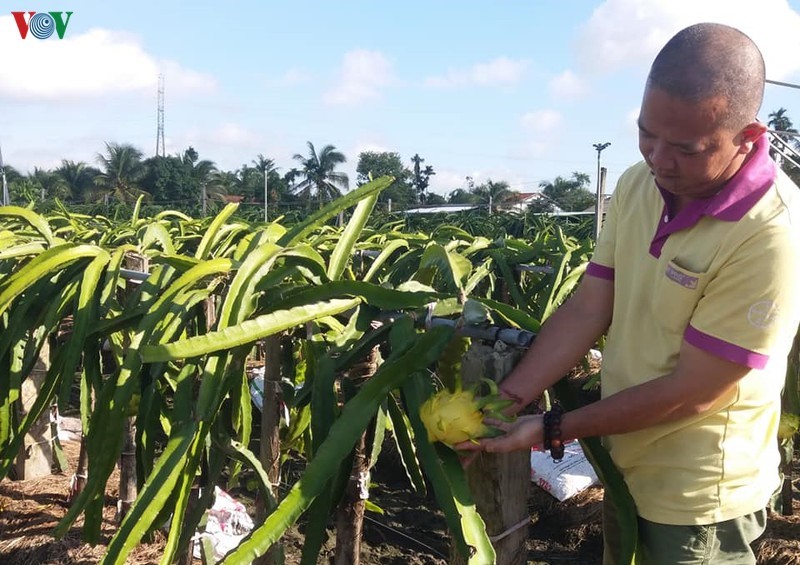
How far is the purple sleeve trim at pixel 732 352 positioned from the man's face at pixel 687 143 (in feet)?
0.72

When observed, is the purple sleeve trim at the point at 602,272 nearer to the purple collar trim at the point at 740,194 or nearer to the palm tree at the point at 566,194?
the purple collar trim at the point at 740,194

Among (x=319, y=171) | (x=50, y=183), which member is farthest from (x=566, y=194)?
(x=50, y=183)

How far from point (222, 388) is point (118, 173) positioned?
29307 millimetres

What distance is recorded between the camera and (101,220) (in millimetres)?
5660

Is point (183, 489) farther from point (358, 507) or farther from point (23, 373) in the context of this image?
point (23, 373)

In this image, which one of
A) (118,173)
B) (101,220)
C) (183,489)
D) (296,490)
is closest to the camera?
(296,490)

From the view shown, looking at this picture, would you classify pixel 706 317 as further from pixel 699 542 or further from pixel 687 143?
pixel 699 542

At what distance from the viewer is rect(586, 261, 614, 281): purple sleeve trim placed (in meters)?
1.30

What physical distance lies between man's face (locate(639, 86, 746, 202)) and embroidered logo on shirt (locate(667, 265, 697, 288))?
120 millimetres

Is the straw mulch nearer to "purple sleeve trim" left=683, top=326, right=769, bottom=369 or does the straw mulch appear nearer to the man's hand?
the man's hand

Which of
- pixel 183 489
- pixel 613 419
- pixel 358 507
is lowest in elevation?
pixel 358 507

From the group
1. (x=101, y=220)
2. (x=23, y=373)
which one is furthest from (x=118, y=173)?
(x=23, y=373)

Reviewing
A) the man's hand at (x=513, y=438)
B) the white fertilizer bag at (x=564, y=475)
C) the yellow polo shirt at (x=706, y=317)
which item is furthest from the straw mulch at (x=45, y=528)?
the yellow polo shirt at (x=706, y=317)

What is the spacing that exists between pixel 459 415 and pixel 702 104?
53 centimetres
